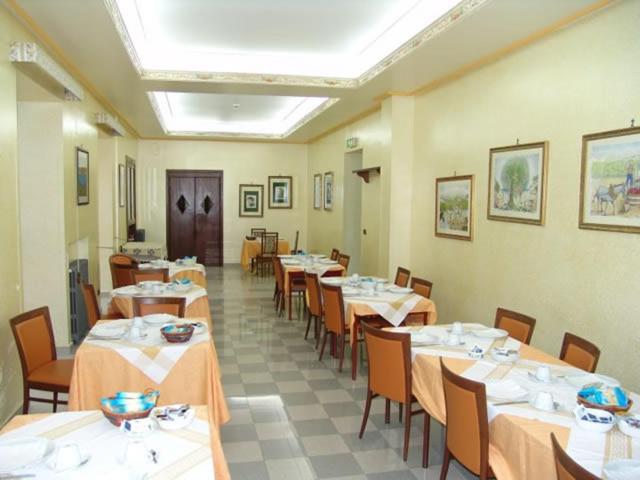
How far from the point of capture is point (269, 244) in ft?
38.5

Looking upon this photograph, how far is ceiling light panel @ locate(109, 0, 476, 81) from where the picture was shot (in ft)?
16.0

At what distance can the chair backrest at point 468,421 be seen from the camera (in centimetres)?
245

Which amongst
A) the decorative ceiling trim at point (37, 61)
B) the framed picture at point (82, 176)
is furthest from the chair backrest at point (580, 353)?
the framed picture at point (82, 176)

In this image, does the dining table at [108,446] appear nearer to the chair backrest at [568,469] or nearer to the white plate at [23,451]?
the white plate at [23,451]

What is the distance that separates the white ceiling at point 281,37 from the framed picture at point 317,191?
4.06 metres

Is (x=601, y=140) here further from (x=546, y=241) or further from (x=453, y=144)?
(x=453, y=144)

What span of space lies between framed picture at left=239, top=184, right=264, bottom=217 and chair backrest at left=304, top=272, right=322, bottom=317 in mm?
7640

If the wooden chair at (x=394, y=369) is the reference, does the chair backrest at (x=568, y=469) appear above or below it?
above

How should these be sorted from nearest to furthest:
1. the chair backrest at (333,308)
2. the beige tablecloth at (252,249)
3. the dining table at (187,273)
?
the chair backrest at (333,308), the dining table at (187,273), the beige tablecloth at (252,249)

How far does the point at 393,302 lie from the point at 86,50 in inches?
150

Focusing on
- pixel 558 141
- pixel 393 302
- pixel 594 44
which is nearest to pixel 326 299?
pixel 393 302

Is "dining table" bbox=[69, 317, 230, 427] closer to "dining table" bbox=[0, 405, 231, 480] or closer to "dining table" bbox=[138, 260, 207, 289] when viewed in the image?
"dining table" bbox=[0, 405, 231, 480]

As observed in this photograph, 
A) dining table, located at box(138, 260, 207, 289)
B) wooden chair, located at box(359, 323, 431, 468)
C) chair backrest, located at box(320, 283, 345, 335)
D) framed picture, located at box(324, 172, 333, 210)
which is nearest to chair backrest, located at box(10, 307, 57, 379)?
wooden chair, located at box(359, 323, 431, 468)

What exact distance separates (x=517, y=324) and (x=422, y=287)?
5.61ft
